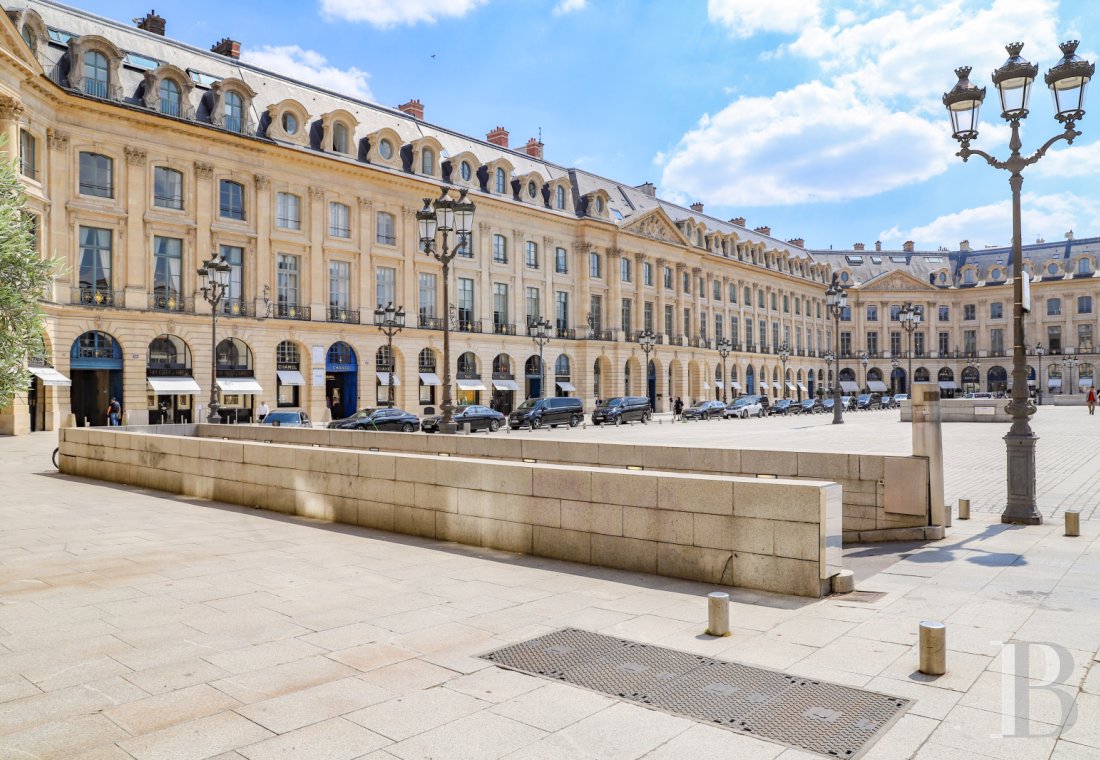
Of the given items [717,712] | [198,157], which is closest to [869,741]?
[717,712]

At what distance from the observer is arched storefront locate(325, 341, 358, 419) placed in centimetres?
4544

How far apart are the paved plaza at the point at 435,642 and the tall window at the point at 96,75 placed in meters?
32.8

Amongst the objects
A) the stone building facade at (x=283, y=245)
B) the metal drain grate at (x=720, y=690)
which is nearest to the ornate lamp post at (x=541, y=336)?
the stone building facade at (x=283, y=245)

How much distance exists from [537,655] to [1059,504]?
1163cm

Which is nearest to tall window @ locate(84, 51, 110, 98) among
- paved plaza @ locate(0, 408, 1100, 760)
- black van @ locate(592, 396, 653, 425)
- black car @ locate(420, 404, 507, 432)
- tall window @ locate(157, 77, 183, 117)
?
tall window @ locate(157, 77, 183, 117)

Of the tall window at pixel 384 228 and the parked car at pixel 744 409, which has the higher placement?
the tall window at pixel 384 228

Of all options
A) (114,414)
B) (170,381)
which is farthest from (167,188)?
(114,414)

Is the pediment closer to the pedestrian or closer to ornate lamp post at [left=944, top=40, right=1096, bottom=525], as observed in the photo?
the pedestrian

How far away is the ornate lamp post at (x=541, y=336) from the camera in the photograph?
162 ft

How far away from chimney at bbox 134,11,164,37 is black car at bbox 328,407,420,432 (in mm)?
24926

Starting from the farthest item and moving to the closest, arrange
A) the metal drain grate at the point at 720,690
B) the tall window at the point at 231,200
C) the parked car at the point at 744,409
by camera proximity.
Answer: the parked car at the point at 744,409 → the tall window at the point at 231,200 → the metal drain grate at the point at 720,690

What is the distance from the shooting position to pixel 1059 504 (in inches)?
522

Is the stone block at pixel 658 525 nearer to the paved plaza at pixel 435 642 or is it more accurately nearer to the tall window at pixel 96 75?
the paved plaza at pixel 435 642

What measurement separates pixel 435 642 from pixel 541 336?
4393cm
